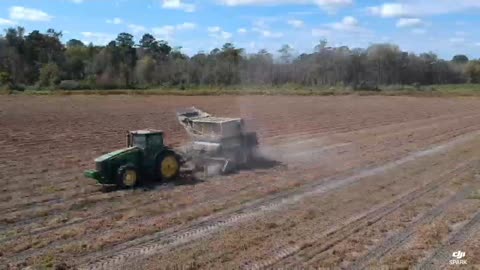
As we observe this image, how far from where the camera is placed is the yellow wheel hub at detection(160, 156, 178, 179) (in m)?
14.8

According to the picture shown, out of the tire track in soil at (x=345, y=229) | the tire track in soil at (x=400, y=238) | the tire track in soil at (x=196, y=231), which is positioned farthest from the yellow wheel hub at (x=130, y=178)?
the tire track in soil at (x=400, y=238)

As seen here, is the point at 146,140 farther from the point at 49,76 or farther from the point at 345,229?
the point at 49,76

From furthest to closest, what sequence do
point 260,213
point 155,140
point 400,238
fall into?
1. point 155,140
2. point 260,213
3. point 400,238

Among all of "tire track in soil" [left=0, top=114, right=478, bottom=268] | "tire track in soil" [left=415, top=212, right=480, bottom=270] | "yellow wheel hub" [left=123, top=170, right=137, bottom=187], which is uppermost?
"yellow wheel hub" [left=123, top=170, right=137, bottom=187]

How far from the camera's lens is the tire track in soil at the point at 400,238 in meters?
8.55

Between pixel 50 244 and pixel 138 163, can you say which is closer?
pixel 50 244

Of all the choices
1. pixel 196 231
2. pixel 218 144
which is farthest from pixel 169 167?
pixel 196 231

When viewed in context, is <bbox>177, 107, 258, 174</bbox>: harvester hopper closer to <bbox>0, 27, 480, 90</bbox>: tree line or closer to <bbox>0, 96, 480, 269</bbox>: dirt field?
<bbox>0, 96, 480, 269</bbox>: dirt field

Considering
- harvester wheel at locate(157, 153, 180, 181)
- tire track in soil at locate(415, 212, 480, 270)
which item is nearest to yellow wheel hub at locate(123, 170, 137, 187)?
harvester wheel at locate(157, 153, 180, 181)

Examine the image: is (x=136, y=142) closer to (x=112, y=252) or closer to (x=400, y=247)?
(x=112, y=252)

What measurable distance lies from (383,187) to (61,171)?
9.56 metres

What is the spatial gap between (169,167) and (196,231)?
5.03 meters

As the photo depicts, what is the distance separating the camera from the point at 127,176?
13945mm

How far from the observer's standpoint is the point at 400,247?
9258 millimetres
